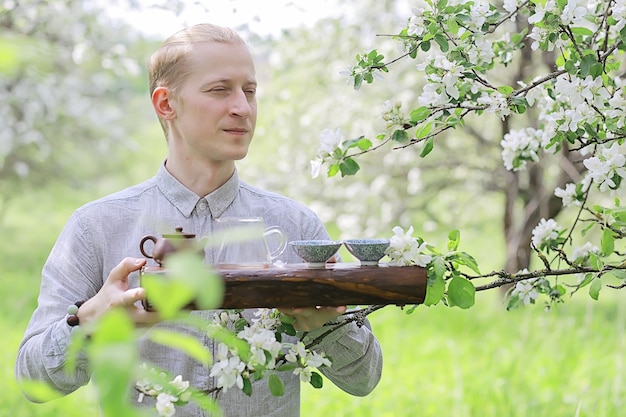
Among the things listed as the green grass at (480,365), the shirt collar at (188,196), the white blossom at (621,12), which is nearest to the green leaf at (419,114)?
the white blossom at (621,12)

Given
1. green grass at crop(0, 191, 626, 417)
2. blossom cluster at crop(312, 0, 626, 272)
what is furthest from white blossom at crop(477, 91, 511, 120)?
green grass at crop(0, 191, 626, 417)

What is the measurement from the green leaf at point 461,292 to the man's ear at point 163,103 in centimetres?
84

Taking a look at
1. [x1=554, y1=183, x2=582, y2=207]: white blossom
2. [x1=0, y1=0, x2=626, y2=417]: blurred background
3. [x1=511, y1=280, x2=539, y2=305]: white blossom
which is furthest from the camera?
[x1=0, y1=0, x2=626, y2=417]: blurred background


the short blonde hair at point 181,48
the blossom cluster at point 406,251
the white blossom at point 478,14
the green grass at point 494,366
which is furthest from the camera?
the green grass at point 494,366

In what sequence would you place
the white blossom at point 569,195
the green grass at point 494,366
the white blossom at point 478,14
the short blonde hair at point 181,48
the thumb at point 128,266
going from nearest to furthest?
the thumb at point 128,266
the white blossom at point 478,14
the short blonde hair at point 181,48
the white blossom at point 569,195
the green grass at point 494,366

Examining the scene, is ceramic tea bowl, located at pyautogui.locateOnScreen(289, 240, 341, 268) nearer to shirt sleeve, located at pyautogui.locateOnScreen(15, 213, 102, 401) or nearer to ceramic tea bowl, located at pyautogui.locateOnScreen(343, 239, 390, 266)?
ceramic tea bowl, located at pyautogui.locateOnScreen(343, 239, 390, 266)

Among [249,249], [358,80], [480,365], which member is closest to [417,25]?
[358,80]

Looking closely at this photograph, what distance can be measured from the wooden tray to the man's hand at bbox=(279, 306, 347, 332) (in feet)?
0.18

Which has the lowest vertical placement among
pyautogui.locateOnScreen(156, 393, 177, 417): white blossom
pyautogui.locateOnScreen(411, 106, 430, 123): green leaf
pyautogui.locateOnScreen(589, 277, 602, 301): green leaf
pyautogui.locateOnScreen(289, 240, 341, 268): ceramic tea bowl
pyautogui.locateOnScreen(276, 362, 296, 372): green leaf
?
pyautogui.locateOnScreen(156, 393, 177, 417): white blossom

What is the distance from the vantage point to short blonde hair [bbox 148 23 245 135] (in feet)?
6.50

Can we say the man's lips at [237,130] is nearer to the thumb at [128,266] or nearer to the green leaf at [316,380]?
the thumb at [128,266]

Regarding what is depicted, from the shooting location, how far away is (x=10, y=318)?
5.98 m

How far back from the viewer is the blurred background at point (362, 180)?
4.09 meters

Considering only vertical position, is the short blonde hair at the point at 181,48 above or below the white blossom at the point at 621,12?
below
